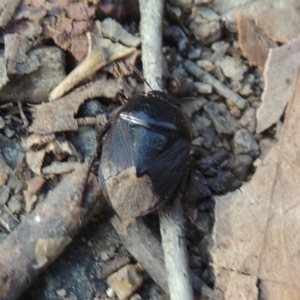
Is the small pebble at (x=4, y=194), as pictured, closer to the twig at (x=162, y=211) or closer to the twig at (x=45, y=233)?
the twig at (x=45, y=233)

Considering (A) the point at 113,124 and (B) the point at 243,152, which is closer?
(A) the point at 113,124

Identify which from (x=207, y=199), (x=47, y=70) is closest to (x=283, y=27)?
(x=207, y=199)

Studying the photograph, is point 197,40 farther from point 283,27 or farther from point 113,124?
point 113,124

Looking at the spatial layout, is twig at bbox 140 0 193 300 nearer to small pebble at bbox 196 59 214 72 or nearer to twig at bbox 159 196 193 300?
twig at bbox 159 196 193 300

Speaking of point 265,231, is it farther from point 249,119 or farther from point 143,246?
point 249,119

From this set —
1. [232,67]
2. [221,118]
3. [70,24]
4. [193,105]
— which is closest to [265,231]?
[221,118]

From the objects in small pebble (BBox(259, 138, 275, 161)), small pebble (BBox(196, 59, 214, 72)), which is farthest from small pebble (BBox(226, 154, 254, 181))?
small pebble (BBox(196, 59, 214, 72))

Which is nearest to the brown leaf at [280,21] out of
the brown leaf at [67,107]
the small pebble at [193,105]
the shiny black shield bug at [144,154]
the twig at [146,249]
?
the small pebble at [193,105]
